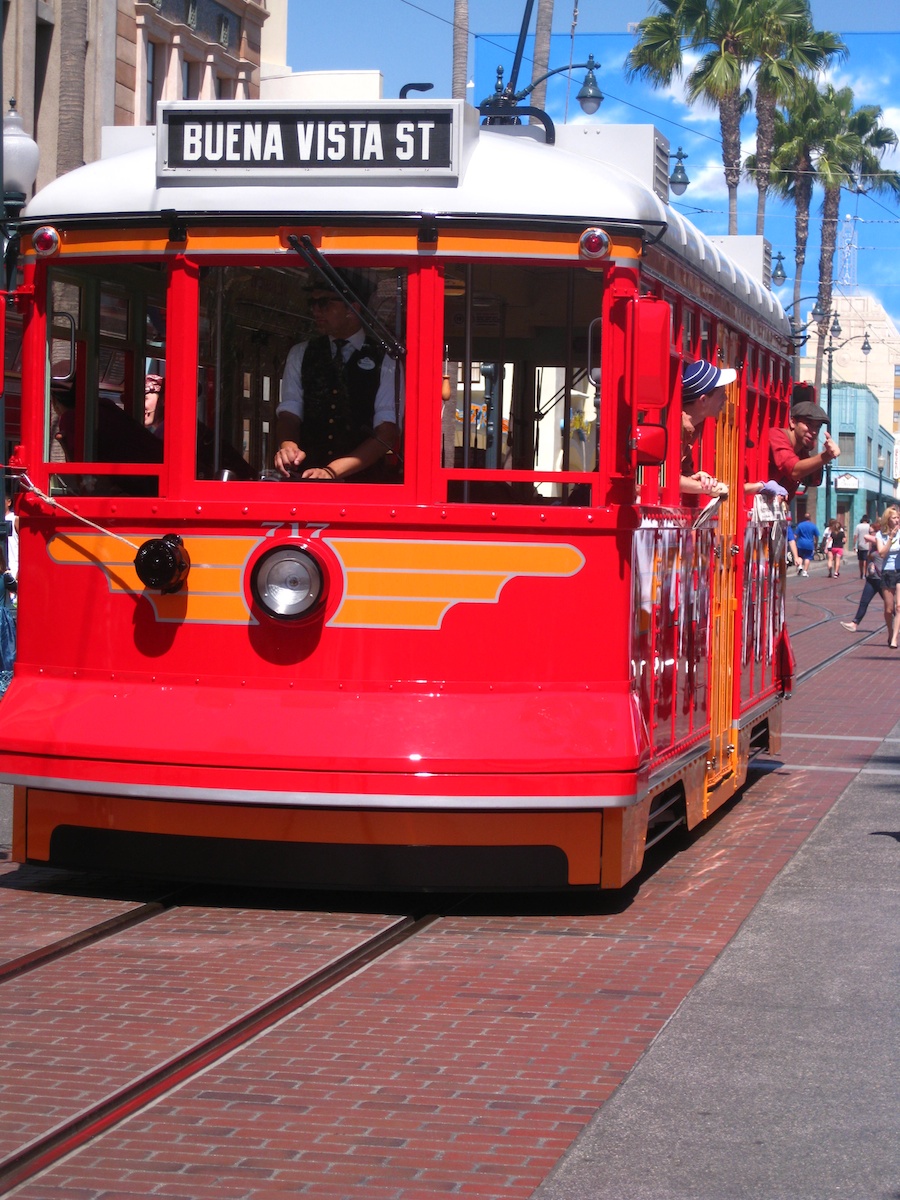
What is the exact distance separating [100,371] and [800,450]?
17.8ft

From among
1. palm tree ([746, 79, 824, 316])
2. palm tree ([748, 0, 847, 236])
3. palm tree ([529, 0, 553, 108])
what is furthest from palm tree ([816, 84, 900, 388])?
palm tree ([529, 0, 553, 108])

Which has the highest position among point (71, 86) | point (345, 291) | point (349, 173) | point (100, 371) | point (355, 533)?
point (71, 86)

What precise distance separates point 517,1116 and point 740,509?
5.95m

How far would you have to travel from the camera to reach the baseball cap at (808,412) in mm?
11617

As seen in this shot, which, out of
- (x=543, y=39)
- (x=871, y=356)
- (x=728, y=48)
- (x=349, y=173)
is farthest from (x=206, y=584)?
(x=871, y=356)

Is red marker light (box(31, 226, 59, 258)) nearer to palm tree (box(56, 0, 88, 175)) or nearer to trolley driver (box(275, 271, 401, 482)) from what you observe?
trolley driver (box(275, 271, 401, 482))

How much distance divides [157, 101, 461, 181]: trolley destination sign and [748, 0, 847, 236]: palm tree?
1472 inches

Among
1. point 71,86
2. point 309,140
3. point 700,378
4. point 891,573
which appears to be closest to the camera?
point 309,140

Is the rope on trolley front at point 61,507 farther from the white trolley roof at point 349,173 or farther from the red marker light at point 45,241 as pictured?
the white trolley roof at point 349,173

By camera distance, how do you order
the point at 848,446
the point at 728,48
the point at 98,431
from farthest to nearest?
the point at 848,446, the point at 728,48, the point at 98,431

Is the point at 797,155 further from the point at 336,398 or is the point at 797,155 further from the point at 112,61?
the point at 336,398

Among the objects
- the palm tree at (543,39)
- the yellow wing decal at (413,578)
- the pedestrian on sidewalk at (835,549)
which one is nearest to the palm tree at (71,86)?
the palm tree at (543,39)

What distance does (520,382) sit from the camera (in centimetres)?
725

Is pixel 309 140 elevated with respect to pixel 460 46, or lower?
lower
